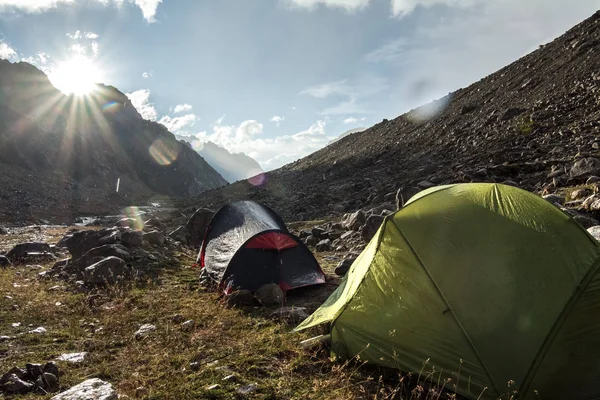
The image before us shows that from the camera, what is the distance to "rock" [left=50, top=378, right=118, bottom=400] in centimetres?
358

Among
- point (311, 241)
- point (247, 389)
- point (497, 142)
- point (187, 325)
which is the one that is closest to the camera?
point (247, 389)

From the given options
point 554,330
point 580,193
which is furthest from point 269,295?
point 580,193

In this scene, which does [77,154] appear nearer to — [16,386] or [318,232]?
[318,232]

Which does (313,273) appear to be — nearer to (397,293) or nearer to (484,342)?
(397,293)

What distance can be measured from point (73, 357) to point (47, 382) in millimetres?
876

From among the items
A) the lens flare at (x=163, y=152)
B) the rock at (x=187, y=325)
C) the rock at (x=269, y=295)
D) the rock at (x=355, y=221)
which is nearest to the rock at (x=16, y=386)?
the rock at (x=187, y=325)

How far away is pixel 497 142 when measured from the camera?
856 inches

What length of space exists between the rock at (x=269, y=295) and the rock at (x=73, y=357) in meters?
3.11

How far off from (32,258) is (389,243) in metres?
11.6

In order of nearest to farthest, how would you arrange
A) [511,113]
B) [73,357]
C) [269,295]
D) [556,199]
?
1. [73,357]
2. [269,295]
3. [556,199]
4. [511,113]

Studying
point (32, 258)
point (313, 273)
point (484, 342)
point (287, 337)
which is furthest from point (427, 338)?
point (32, 258)

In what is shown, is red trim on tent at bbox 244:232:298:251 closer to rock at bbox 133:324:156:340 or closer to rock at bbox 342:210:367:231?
rock at bbox 133:324:156:340

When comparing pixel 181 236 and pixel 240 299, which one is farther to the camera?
pixel 181 236

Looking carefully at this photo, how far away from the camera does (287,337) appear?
17.6ft
